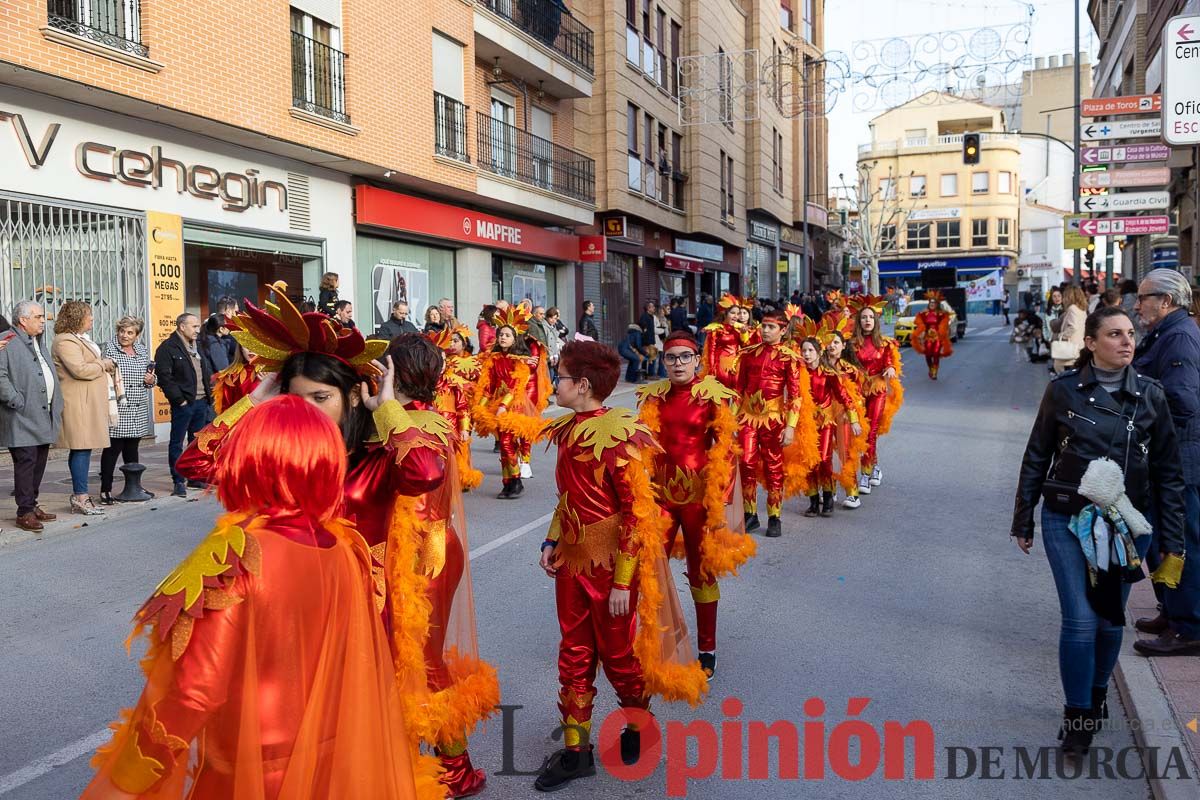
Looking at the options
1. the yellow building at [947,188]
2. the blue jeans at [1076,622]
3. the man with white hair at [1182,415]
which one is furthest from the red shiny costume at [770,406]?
the yellow building at [947,188]

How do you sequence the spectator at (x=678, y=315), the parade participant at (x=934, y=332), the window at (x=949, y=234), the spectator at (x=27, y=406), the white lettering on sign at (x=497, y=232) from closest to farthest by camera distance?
1. the spectator at (x=27, y=406)
2. the parade participant at (x=934, y=332)
3. the white lettering on sign at (x=497, y=232)
4. the spectator at (x=678, y=315)
5. the window at (x=949, y=234)

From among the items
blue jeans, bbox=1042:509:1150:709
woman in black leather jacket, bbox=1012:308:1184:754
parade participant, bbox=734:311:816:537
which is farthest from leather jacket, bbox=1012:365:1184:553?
parade participant, bbox=734:311:816:537

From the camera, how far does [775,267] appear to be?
4538 centimetres

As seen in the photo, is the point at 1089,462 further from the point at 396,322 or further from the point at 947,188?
the point at 947,188

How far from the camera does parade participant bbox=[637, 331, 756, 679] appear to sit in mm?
5023

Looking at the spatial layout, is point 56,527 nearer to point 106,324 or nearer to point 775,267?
point 106,324

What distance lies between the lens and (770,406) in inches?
317

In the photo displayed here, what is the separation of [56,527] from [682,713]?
6.59m

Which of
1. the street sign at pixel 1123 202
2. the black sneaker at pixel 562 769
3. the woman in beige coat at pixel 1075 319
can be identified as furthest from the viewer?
the street sign at pixel 1123 202

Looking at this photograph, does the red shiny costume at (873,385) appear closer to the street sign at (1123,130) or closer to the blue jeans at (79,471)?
the blue jeans at (79,471)

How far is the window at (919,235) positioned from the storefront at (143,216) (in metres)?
72.1

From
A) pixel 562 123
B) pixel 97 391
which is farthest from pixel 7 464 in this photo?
pixel 562 123

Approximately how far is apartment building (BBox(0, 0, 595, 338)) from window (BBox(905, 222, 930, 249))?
204 ft

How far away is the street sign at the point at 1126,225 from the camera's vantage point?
53.5ft
